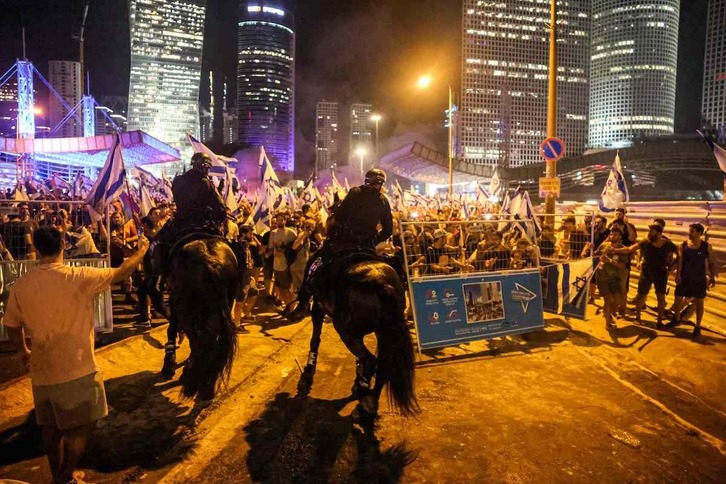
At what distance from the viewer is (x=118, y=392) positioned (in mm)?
5145

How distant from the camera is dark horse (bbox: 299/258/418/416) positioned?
445 centimetres

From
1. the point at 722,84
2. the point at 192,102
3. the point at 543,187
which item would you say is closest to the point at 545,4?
the point at 722,84

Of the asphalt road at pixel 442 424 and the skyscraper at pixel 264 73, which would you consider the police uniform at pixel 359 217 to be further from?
the skyscraper at pixel 264 73

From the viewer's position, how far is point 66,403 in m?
3.05

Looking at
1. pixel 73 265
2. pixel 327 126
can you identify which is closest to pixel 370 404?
pixel 73 265

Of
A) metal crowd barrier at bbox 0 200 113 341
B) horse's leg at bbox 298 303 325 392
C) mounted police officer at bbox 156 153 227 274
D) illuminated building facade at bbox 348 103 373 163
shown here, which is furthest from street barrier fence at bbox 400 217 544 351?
illuminated building facade at bbox 348 103 373 163

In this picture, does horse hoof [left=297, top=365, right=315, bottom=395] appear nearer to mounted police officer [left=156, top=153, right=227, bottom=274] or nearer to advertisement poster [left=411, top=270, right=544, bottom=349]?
advertisement poster [left=411, top=270, right=544, bottom=349]

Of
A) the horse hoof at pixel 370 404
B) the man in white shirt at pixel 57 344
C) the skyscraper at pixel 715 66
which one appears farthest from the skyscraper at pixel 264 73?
the man in white shirt at pixel 57 344

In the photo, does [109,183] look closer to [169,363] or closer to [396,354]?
[169,363]

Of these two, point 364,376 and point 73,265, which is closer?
point 364,376

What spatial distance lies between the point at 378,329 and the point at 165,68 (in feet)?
457

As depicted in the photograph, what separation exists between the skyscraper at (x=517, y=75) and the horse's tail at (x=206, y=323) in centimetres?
11485

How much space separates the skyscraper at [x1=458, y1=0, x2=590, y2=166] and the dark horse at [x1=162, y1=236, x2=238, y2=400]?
115m

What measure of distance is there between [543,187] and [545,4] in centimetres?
12335
